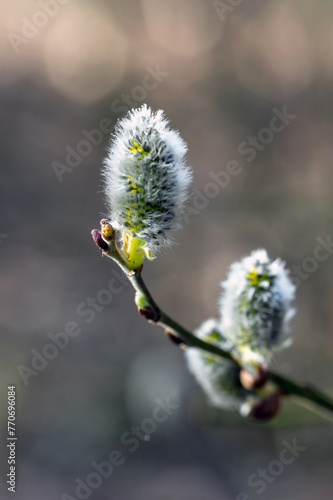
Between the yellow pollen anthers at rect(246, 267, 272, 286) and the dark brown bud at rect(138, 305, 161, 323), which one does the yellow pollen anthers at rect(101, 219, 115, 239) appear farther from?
the yellow pollen anthers at rect(246, 267, 272, 286)

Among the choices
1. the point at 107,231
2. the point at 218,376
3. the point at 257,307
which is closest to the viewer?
the point at 107,231

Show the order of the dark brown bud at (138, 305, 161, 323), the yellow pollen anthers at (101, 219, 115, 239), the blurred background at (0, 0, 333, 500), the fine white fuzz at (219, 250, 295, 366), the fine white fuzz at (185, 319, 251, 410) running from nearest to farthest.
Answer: the yellow pollen anthers at (101, 219, 115, 239) < the dark brown bud at (138, 305, 161, 323) < the fine white fuzz at (219, 250, 295, 366) < the fine white fuzz at (185, 319, 251, 410) < the blurred background at (0, 0, 333, 500)

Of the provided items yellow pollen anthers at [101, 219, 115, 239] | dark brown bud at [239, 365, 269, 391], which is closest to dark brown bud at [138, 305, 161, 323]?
yellow pollen anthers at [101, 219, 115, 239]

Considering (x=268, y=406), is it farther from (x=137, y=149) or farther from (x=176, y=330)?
(x=137, y=149)

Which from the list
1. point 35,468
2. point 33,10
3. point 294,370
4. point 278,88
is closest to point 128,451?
point 35,468

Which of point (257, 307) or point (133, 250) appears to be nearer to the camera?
point (133, 250)

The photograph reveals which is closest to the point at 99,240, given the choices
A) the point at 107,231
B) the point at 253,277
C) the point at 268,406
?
the point at 107,231
